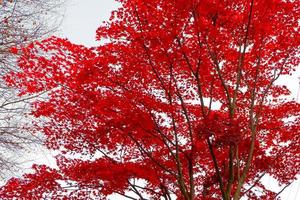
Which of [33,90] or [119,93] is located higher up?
[119,93]

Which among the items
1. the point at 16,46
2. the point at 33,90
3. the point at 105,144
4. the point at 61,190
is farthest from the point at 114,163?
the point at 16,46

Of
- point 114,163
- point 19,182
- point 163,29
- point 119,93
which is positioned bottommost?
point 19,182

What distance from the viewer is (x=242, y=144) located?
13.5 meters

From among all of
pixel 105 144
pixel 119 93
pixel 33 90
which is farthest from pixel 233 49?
pixel 33 90

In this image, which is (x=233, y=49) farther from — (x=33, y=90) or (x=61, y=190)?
(x=61, y=190)

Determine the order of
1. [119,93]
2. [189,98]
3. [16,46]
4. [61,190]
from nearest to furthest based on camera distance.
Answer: [16,46] → [119,93] → [61,190] → [189,98]

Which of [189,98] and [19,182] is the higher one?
[189,98]

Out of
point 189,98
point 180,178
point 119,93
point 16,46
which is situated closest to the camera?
point 16,46

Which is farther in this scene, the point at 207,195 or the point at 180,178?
the point at 207,195

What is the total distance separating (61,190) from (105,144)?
2.08m

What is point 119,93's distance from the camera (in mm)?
13336

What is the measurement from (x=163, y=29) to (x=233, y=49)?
8.62 feet

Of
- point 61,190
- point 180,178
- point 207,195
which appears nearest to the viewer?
point 180,178

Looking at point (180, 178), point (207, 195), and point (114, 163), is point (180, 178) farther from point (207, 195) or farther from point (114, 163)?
point (207, 195)
